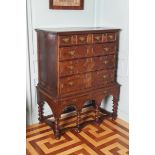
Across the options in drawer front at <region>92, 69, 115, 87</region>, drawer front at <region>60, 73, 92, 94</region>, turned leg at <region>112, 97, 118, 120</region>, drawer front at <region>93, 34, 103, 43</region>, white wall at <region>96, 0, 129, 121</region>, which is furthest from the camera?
turned leg at <region>112, 97, 118, 120</region>

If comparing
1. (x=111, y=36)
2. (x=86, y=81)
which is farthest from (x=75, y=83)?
(x=111, y=36)

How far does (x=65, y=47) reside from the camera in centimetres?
240

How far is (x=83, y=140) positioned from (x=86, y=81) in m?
0.71

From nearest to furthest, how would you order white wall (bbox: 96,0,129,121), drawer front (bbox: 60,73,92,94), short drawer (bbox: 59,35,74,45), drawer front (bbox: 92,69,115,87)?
short drawer (bbox: 59,35,74,45), drawer front (bbox: 60,73,92,94), drawer front (bbox: 92,69,115,87), white wall (bbox: 96,0,129,121)

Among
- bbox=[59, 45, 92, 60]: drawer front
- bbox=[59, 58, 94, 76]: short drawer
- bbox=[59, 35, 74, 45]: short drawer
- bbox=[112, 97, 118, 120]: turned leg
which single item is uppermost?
bbox=[59, 35, 74, 45]: short drawer

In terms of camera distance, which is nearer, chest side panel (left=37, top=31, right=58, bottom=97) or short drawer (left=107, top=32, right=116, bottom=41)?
chest side panel (left=37, top=31, right=58, bottom=97)

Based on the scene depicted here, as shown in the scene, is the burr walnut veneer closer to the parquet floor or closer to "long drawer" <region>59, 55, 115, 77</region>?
"long drawer" <region>59, 55, 115, 77</region>

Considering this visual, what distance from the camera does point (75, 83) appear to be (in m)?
2.57

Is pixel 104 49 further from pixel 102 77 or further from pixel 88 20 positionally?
pixel 88 20

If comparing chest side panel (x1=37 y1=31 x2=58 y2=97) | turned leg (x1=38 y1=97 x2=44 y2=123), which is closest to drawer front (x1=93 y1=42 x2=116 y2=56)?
chest side panel (x1=37 y1=31 x2=58 y2=97)

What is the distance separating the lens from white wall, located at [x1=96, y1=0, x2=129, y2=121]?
288cm

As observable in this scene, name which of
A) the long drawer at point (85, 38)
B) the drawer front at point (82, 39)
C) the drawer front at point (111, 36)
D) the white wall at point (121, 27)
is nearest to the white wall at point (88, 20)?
the white wall at point (121, 27)

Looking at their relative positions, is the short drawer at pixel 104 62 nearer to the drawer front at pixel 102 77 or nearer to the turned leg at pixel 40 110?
the drawer front at pixel 102 77
